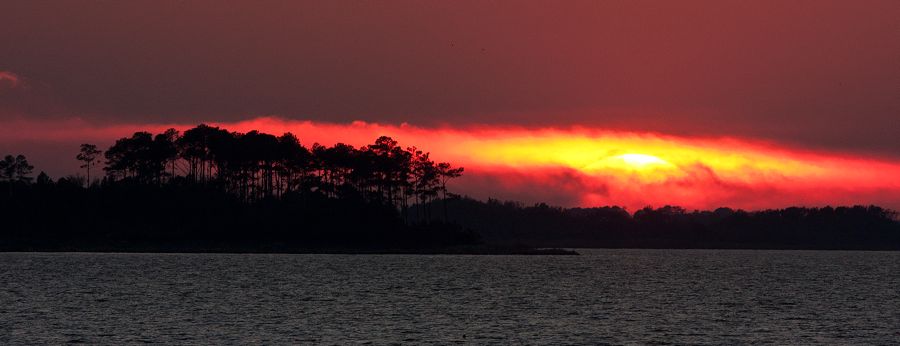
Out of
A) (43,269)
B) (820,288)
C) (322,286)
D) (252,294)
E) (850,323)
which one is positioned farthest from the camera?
(43,269)

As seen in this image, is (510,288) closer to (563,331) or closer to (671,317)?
(671,317)

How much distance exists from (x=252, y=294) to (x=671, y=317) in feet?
155

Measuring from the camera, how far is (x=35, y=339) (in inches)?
2766

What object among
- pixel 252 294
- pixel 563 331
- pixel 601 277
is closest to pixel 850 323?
pixel 563 331

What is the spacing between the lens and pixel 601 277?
557 feet

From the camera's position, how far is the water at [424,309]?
249ft

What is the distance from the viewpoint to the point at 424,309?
99.2 metres

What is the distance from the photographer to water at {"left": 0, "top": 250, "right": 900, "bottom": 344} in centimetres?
7588

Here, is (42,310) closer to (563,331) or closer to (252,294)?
(252,294)

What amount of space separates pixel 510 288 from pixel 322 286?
923 inches

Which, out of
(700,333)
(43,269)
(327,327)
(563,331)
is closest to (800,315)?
(700,333)

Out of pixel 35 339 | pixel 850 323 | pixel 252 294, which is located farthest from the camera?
pixel 252 294

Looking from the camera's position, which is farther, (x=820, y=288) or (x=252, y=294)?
(x=820, y=288)

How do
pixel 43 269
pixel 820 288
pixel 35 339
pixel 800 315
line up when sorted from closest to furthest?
1. pixel 35 339
2. pixel 800 315
3. pixel 820 288
4. pixel 43 269
